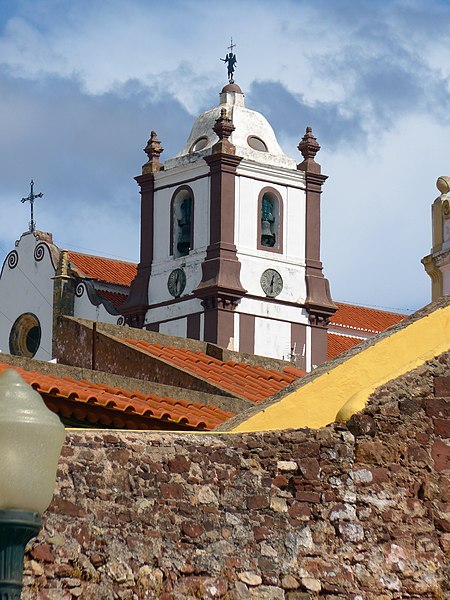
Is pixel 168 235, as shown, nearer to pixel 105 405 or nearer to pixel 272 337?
pixel 272 337

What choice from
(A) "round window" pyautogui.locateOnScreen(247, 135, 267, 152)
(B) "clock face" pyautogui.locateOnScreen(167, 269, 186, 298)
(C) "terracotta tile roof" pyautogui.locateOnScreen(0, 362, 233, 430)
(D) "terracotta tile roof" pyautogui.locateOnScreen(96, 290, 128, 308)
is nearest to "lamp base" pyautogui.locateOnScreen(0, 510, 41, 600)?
(C) "terracotta tile roof" pyautogui.locateOnScreen(0, 362, 233, 430)

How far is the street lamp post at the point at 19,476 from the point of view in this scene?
24.3ft

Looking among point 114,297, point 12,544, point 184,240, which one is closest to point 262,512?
point 12,544

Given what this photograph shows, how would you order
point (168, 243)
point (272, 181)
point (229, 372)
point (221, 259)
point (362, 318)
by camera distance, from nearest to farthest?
point (229, 372) < point (221, 259) < point (272, 181) < point (168, 243) < point (362, 318)

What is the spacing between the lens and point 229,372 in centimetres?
1769

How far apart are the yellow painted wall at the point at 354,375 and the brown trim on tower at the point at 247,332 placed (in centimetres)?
4391

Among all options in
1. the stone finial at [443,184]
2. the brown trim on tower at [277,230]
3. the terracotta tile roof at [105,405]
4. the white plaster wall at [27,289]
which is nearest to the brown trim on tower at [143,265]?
the white plaster wall at [27,289]

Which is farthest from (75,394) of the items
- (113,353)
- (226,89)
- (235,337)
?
(226,89)

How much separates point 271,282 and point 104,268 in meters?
5.50

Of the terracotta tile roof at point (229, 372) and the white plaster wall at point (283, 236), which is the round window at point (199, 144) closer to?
the white plaster wall at point (283, 236)

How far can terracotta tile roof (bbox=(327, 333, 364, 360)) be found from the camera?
56.6 meters

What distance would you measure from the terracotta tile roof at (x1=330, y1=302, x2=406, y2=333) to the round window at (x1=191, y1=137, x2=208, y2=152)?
612cm

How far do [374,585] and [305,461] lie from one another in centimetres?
66

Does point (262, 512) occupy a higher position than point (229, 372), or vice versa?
point (229, 372)
